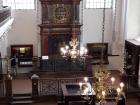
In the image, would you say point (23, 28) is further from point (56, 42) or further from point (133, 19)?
point (133, 19)

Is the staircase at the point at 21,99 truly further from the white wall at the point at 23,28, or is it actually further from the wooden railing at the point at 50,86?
the white wall at the point at 23,28

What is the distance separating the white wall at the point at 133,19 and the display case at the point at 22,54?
573cm

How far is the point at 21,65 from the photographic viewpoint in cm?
1855

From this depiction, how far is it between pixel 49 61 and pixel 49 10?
2.91 m

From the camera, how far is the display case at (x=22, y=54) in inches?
731

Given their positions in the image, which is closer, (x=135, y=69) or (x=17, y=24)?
(x=135, y=69)

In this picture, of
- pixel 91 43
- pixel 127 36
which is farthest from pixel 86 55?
pixel 127 36

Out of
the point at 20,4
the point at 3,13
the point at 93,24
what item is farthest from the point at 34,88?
the point at 93,24

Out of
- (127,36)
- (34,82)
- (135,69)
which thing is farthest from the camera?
(127,36)

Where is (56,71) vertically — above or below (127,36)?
below

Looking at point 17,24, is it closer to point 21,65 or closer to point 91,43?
point 21,65

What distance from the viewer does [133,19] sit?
17656mm

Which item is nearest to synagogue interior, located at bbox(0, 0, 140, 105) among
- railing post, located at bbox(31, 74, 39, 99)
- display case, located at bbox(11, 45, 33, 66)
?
display case, located at bbox(11, 45, 33, 66)

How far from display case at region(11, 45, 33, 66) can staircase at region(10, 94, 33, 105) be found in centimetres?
385
